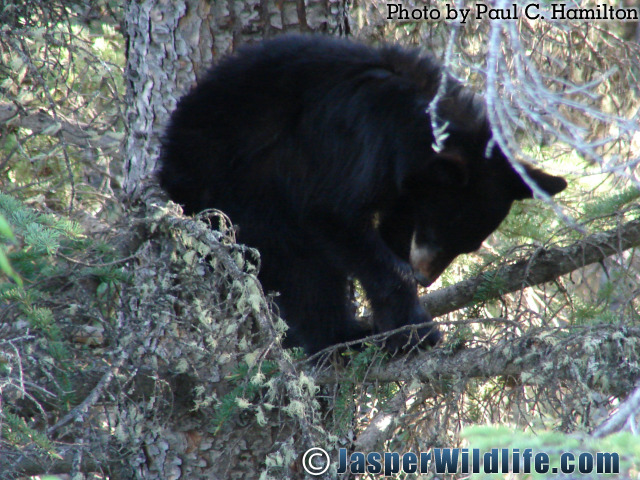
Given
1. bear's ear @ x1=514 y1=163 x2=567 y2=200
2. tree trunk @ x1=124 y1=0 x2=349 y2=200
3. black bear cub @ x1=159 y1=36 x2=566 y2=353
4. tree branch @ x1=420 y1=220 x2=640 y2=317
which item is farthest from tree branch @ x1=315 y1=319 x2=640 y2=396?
tree trunk @ x1=124 y1=0 x2=349 y2=200

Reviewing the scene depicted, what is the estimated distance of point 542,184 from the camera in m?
3.68

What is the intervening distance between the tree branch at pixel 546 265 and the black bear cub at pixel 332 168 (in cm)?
28

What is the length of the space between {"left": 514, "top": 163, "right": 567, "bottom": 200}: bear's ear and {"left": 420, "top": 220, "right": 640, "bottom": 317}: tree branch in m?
0.45

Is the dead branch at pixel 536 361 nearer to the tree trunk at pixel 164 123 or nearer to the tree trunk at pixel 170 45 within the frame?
the tree trunk at pixel 164 123

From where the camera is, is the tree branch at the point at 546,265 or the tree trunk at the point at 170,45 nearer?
the tree branch at the point at 546,265

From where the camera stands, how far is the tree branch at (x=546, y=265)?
10.3 feet

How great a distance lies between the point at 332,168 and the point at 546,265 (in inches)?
45.2

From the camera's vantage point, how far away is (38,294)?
2.59m

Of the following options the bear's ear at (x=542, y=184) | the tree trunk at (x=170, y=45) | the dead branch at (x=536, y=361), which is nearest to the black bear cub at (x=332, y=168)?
the bear's ear at (x=542, y=184)

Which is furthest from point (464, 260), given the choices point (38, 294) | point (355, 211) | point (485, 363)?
point (38, 294)

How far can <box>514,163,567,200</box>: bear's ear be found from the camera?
3.66 meters

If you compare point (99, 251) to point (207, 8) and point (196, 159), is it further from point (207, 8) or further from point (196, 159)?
point (207, 8)

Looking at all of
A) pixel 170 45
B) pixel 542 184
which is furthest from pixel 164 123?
pixel 542 184

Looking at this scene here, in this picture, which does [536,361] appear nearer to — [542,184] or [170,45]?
[542,184]
